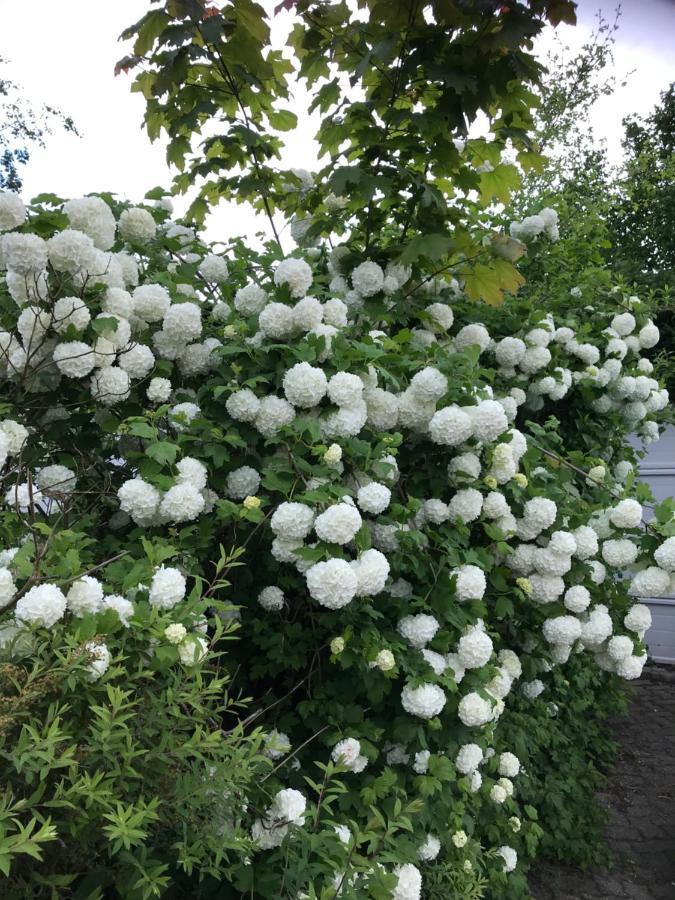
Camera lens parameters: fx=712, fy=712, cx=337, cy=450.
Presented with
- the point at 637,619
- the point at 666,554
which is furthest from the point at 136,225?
the point at 637,619

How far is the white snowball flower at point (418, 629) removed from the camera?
6.61ft

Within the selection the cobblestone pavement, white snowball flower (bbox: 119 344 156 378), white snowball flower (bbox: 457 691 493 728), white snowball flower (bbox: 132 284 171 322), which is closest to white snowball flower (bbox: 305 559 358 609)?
white snowball flower (bbox: 457 691 493 728)

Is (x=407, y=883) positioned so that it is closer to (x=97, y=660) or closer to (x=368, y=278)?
(x=97, y=660)

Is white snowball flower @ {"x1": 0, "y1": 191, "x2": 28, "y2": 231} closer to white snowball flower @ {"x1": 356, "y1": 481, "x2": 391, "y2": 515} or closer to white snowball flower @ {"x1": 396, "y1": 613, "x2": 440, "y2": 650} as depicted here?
white snowball flower @ {"x1": 356, "y1": 481, "x2": 391, "y2": 515}

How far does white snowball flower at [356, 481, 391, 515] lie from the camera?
1893 mm

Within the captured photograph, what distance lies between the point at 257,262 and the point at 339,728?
1642mm

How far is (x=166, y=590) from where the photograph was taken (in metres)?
1.42

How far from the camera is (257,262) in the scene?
2.65 m

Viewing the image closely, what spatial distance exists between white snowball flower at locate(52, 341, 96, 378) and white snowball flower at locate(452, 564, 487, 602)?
1.18m

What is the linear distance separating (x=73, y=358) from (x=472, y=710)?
1497 mm

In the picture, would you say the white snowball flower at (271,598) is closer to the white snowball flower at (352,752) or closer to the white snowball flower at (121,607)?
the white snowball flower at (352,752)

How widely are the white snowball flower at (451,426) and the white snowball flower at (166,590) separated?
94 centimetres

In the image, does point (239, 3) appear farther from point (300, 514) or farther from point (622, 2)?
point (622, 2)

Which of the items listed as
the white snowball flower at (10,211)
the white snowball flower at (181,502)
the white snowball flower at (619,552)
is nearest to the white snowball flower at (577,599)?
the white snowball flower at (619,552)
